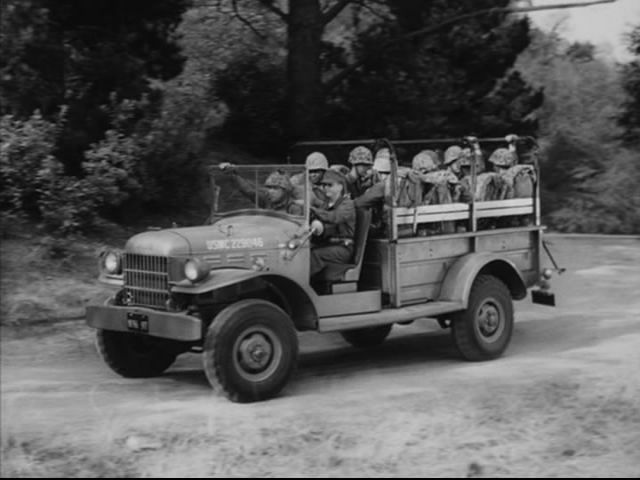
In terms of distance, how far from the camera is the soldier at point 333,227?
1009cm

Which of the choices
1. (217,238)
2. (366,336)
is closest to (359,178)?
(217,238)

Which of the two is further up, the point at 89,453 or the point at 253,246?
the point at 253,246

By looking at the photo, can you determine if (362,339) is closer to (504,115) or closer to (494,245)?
(494,245)

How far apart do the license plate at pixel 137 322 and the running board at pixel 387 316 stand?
1547mm

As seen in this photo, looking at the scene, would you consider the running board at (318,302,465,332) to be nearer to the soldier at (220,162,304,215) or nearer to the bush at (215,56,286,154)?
the soldier at (220,162,304,215)

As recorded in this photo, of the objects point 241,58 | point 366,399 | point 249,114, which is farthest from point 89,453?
point 241,58

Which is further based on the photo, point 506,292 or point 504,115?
point 504,115

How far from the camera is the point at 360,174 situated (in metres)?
10.9

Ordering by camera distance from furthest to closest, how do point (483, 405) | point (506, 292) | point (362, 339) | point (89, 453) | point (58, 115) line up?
point (58, 115)
point (362, 339)
point (506, 292)
point (483, 405)
point (89, 453)

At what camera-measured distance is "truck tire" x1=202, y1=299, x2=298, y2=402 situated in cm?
889

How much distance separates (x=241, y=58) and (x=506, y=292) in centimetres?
945

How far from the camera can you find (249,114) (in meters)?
18.4

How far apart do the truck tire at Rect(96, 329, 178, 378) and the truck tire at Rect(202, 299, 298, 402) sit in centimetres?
131

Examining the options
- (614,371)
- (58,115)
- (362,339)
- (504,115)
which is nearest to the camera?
(614,371)
